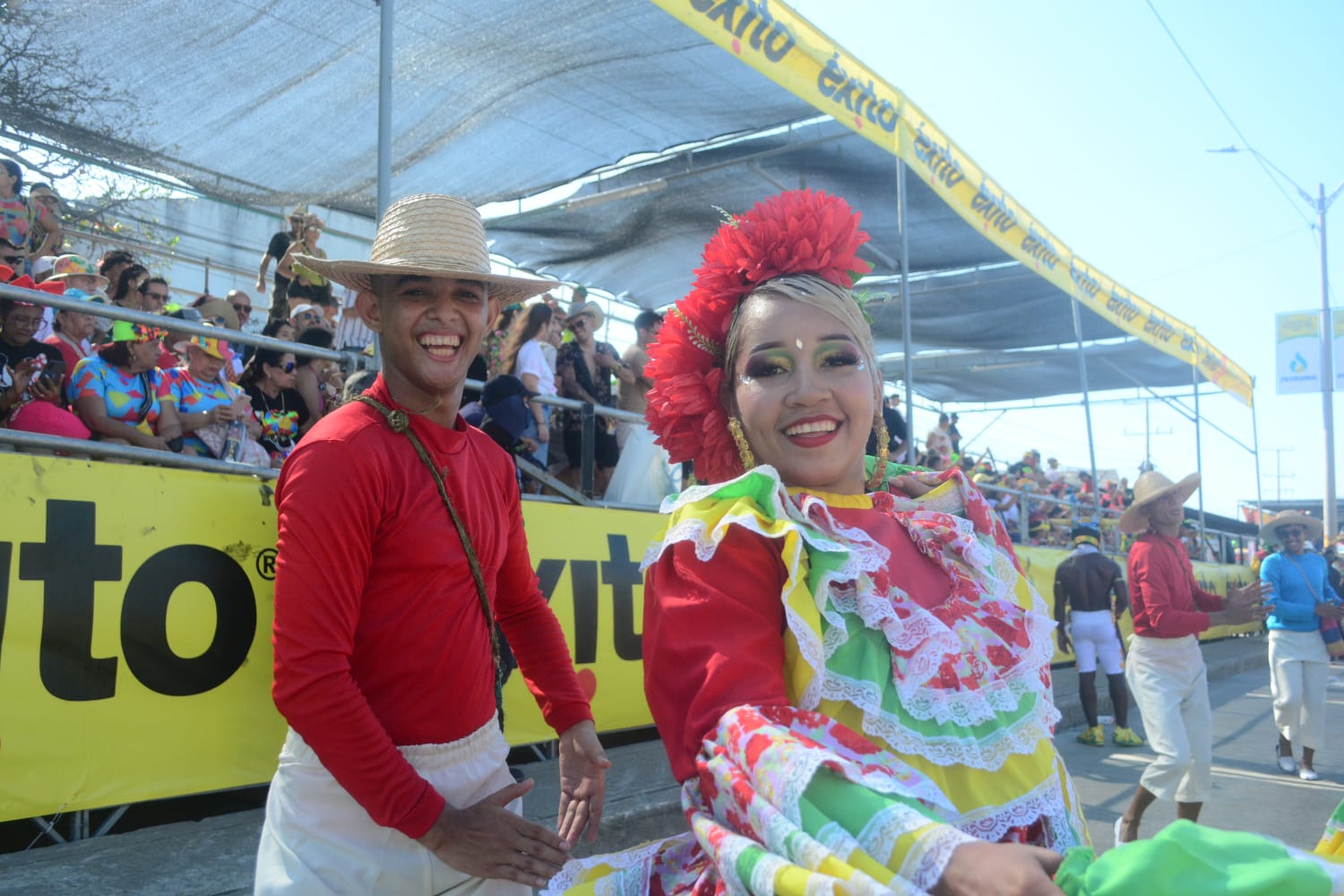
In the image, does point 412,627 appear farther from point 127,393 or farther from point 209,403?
point 209,403

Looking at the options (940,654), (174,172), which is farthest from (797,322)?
(174,172)

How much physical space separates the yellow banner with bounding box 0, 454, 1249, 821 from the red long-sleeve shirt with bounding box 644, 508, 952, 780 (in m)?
2.67

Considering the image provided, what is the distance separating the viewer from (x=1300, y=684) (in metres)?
7.59

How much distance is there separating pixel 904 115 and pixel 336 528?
594 cm

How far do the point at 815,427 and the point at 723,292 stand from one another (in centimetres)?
35

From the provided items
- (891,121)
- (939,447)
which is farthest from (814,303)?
(939,447)

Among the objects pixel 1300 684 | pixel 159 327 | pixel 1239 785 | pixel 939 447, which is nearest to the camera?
pixel 159 327

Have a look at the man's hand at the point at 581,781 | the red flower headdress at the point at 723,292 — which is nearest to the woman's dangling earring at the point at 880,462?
the red flower headdress at the point at 723,292

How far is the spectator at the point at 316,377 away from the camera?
205 inches

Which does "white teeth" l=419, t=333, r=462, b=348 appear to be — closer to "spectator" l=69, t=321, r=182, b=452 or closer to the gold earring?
the gold earring

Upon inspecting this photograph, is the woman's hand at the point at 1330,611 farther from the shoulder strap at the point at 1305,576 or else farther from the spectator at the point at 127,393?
the spectator at the point at 127,393

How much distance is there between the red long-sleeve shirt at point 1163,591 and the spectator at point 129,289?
631 cm

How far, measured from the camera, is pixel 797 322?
1.77m

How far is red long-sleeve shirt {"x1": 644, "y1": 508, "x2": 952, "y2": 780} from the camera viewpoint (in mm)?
1366
